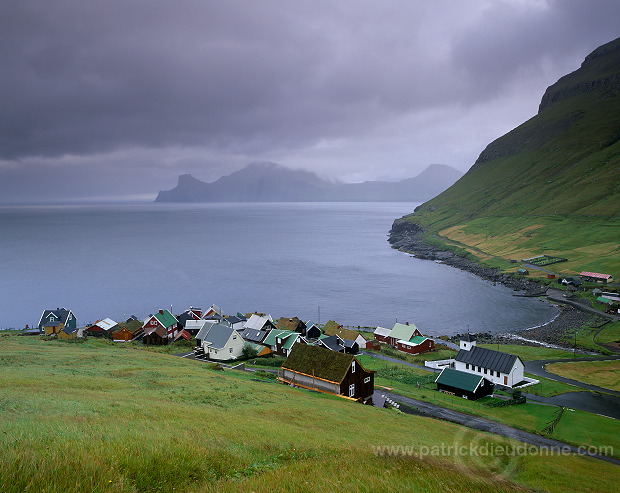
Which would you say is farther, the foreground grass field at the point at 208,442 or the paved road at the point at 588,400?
the paved road at the point at 588,400

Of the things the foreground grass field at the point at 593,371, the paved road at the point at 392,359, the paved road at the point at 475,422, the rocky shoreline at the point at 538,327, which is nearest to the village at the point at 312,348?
the paved road at the point at 392,359

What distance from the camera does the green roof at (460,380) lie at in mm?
47922

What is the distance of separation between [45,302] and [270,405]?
333 feet

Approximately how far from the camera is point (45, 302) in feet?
341

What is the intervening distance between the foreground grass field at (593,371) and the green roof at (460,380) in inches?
720

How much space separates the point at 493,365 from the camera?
179 feet

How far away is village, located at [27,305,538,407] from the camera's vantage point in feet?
139

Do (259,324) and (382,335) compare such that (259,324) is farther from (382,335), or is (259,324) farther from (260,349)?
(382,335)

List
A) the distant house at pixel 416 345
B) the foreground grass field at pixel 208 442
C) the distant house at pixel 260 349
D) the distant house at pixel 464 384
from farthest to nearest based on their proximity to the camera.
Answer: the distant house at pixel 416 345 < the distant house at pixel 260 349 < the distant house at pixel 464 384 < the foreground grass field at pixel 208 442

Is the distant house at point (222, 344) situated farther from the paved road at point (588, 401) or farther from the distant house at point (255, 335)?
the paved road at point (588, 401)

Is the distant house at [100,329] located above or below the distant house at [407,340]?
below

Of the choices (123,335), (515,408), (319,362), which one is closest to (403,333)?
(515,408)

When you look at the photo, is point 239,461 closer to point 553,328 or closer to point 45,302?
point 553,328

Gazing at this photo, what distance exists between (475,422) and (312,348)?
17.8 m
